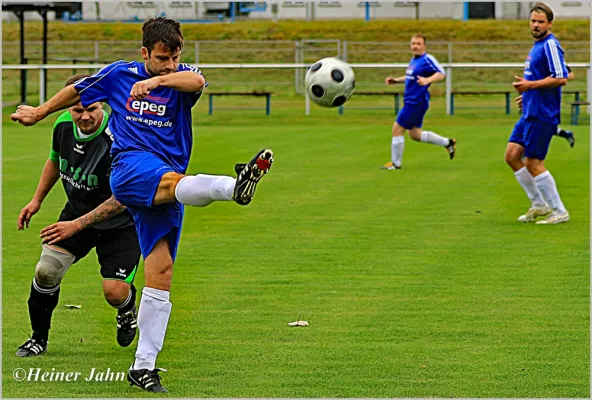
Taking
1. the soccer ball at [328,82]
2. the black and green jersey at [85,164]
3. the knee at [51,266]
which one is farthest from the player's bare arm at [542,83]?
the knee at [51,266]

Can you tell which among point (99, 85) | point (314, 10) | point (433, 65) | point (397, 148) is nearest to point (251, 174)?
point (99, 85)

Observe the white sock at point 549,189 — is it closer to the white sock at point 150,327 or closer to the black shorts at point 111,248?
the black shorts at point 111,248

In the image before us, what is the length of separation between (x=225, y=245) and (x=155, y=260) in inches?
209

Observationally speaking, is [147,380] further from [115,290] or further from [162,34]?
[162,34]

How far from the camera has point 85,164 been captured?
278 inches

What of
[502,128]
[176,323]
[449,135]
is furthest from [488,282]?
[502,128]

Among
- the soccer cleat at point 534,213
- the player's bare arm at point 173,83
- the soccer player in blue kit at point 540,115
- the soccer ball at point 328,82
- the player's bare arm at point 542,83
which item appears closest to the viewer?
the player's bare arm at point 173,83

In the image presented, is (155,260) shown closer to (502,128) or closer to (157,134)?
(157,134)

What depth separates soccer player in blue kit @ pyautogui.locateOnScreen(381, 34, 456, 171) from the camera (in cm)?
1902

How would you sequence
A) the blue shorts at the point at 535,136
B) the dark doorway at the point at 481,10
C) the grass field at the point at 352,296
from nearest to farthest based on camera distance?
the grass field at the point at 352,296 → the blue shorts at the point at 535,136 → the dark doorway at the point at 481,10

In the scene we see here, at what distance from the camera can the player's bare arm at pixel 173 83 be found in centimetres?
594

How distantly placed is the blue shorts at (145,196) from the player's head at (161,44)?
491mm

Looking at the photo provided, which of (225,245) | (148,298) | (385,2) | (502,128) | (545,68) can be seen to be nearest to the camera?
(148,298)

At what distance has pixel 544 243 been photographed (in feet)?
37.9
